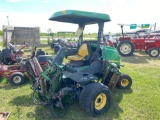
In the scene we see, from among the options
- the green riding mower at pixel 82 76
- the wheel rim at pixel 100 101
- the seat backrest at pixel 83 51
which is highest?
the seat backrest at pixel 83 51

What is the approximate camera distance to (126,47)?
941 cm


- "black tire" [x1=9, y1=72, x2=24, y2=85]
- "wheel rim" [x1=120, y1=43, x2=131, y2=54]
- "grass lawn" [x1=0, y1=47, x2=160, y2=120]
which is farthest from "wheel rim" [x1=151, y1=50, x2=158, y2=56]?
"black tire" [x1=9, y1=72, x2=24, y2=85]

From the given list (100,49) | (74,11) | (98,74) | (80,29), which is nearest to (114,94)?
(98,74)

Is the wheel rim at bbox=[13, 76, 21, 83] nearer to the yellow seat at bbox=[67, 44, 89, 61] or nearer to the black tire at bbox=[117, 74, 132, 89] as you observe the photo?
the yellow seat at bbox=[67, 44, 89, 61]

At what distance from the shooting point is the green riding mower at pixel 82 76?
301cm

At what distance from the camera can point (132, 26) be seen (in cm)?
934

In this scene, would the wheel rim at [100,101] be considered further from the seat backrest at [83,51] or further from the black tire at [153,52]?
the black tire at [153,52]

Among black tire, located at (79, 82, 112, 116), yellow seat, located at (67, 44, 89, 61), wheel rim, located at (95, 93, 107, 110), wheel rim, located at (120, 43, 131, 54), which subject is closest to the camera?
black tire, located at (79, 82, 112, 116)

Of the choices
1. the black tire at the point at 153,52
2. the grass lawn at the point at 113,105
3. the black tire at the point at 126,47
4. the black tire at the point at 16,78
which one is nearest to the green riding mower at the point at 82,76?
the grass lawn at the point at 113,105

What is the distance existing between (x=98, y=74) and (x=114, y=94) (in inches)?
26.5

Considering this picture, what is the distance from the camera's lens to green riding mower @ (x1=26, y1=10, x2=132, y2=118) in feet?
9.87

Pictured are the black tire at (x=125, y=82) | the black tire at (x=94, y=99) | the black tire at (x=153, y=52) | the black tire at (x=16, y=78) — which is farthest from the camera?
the black tire at (x=153, y=52)

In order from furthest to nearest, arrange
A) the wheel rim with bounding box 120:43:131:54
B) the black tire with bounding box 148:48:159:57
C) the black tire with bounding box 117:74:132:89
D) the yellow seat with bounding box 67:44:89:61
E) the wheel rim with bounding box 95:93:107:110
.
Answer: the wheel rim with bounding box 120:43:131:54
the black tire with bounding box 148:48:159:57
the black tire with bounding box 117:74:132:89
the yellow seat with bounding box 67:44:89:61
the wheel rim with bounding box 95:93:107:110

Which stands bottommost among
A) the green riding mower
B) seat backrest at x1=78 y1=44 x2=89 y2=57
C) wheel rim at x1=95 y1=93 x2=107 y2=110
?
wheel rim at x1=95 y1=93 x2=107 y2=110
